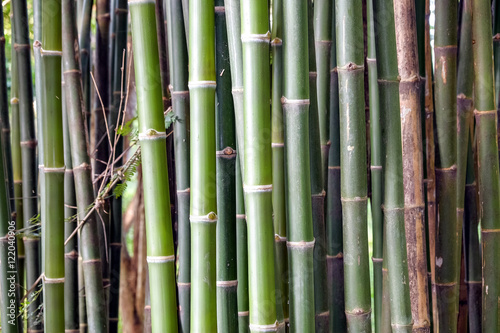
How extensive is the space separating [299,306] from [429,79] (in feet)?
2.19

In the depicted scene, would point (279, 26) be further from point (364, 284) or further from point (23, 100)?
point (23, 100)

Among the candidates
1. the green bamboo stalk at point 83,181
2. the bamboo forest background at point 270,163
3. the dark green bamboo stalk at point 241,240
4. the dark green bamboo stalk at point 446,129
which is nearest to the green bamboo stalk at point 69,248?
the bamboo forest background at point 270,163

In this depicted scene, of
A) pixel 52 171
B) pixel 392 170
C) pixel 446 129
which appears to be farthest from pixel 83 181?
pixel 446 129

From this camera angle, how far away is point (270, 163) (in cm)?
61

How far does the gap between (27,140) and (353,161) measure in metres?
0.75

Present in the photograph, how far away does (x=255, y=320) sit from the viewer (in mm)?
609

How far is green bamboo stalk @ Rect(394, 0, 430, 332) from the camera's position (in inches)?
30.9

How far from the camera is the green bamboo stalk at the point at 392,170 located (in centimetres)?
72

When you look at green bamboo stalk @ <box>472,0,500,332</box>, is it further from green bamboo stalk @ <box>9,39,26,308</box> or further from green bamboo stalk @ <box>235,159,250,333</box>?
green bamboo stalk @ <box>9,39,26,308</box>

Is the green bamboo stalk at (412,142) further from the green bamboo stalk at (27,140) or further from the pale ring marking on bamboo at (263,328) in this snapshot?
the green bamboo stalk at (27,140)

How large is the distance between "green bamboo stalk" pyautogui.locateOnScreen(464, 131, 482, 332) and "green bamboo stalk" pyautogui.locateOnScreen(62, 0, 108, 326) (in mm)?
815

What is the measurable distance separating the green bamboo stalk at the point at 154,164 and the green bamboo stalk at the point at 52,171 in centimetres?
15

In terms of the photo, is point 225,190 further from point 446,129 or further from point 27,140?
point 27,140

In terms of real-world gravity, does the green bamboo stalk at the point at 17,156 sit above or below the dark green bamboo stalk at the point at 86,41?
below
